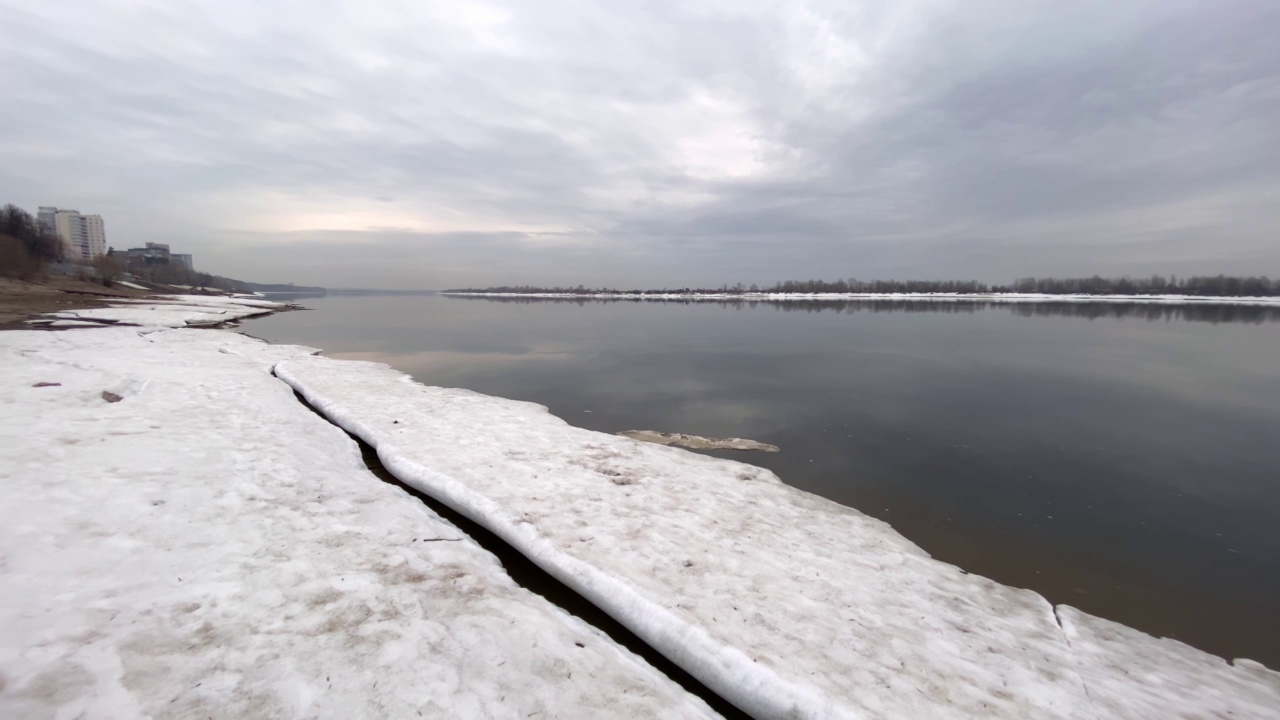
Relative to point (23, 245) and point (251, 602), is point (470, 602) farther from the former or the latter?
point (23, 245)

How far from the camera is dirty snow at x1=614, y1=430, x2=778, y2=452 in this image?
10.2 m

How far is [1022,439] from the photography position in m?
11.1

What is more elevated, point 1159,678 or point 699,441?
point 699,441

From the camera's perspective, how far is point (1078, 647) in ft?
14.7

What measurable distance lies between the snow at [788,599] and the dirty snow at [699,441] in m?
1.83

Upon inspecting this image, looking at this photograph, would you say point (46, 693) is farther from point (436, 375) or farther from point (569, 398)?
point (436, 375)

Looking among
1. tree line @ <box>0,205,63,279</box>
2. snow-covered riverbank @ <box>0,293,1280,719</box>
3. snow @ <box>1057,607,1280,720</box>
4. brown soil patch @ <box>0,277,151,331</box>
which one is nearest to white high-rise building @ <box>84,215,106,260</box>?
tree line @ <box>0,205,63,279</box>

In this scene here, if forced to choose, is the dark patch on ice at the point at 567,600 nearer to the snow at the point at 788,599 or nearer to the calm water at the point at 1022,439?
the snow at the point at 788,599

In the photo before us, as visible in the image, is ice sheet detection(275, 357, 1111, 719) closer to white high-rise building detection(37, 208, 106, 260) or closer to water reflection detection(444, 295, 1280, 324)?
water reflection detection(444, 295, 1280, 324)

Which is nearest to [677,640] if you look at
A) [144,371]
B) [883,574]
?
[883,574]

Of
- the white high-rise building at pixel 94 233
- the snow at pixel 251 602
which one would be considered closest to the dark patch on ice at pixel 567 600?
the snow at pixel 251 602

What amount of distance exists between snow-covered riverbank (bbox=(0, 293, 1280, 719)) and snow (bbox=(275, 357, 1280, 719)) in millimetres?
26

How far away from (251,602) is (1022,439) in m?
14.1

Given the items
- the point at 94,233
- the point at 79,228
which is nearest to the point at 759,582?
the point at 79,228
